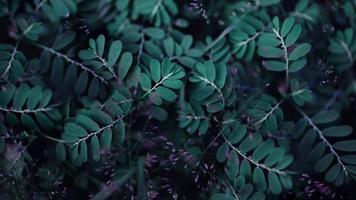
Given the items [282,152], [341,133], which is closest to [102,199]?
[282,152]

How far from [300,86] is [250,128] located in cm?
15

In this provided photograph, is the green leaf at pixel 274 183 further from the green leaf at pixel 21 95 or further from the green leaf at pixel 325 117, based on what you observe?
the green leaf at pixel 21 95

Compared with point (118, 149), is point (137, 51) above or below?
above

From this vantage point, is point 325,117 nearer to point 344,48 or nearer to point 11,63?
point 344,48

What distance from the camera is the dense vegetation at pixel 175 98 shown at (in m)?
1.07

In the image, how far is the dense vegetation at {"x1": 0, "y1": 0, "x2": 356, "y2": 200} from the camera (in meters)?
1.07

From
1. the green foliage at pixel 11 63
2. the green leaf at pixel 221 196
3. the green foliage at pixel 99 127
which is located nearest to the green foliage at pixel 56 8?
the green foliage at pixel 11 63

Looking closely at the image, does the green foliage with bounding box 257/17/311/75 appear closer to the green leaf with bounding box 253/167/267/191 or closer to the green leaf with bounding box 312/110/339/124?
the green leaf with bounding box 312/110/339/124

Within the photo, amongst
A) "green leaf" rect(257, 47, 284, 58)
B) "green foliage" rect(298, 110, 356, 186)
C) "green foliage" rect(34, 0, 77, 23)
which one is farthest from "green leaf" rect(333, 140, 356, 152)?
"green foliage" rect(34, 0, 77, 23)

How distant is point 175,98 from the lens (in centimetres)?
109

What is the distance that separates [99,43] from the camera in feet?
3.59

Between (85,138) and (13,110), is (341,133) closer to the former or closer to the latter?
(85,138)

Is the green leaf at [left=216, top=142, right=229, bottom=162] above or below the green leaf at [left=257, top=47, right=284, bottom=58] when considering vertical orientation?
below

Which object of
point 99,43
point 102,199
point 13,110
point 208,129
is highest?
point 99,43
